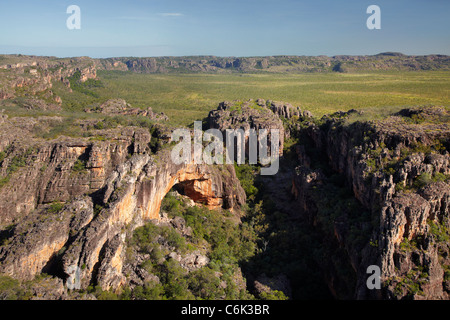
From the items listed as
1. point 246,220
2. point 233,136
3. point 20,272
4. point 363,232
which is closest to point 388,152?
point 363,232

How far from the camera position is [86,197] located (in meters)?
24.6

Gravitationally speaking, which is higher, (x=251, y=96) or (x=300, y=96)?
(x=251, y=96)

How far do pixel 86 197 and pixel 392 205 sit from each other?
72.2 ft

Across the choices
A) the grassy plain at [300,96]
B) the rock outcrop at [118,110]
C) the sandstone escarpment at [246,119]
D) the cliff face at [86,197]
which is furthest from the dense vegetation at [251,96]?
the cliff face at [86,197]

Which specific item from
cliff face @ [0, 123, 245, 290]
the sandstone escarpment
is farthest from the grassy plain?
cliff face @ [0, 123, 245, 290]

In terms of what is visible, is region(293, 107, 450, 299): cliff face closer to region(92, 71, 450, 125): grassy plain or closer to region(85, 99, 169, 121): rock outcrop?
region(85, 99, 169, 121): rock outcrop

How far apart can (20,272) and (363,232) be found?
2301cm

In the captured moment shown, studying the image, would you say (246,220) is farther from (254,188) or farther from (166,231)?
(166,231)

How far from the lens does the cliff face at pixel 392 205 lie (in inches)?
861

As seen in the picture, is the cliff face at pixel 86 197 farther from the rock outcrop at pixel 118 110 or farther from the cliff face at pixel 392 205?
the rock outcrop at pixel 118 110

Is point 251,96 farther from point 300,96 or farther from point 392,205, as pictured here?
point 392,205

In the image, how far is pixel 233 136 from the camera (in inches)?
2149

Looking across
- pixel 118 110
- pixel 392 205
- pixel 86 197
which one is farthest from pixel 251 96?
pixel 86 197

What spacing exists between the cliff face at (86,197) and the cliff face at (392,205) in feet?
40.9
